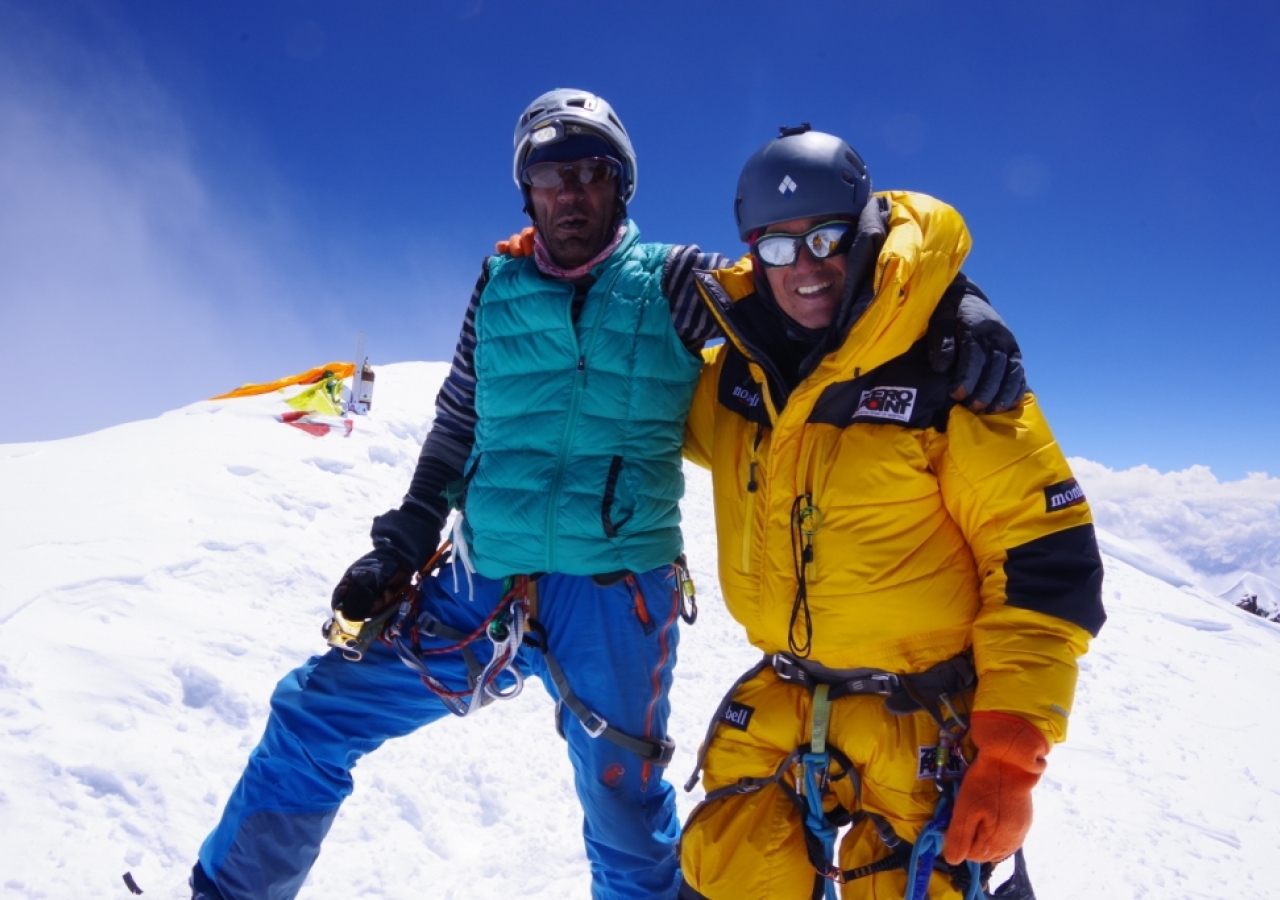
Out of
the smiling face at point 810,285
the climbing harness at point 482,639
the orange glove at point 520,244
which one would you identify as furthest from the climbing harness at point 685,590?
the orange glove at point 520,244

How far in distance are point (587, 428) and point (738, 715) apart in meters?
1.16

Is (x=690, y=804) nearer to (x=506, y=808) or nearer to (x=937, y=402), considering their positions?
(x=506, y=808)

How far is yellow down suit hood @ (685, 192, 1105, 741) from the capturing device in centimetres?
194

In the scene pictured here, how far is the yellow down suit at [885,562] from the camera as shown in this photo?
1950mm

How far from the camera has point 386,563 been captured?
2988 millimetres

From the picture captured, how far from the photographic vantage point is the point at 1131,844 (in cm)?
475

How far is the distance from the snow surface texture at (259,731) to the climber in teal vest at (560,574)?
35.7 inches

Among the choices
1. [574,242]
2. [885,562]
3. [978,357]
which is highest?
[574,242]

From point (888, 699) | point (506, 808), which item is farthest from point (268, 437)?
point (888, 699)

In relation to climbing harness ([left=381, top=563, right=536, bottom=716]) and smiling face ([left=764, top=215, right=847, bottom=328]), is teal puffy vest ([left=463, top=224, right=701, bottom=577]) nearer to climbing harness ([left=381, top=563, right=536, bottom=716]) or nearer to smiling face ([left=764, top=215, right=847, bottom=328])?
climbing harness ([left=381, top=563, right=536, bottom=716])

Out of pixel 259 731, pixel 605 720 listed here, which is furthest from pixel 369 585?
pixel 259 731

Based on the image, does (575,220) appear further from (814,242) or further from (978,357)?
(978,357)

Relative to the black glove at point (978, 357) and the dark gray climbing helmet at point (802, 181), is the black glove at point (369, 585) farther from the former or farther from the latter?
the black glove at point (978, 357)

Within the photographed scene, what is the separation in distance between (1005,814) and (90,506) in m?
6.87
